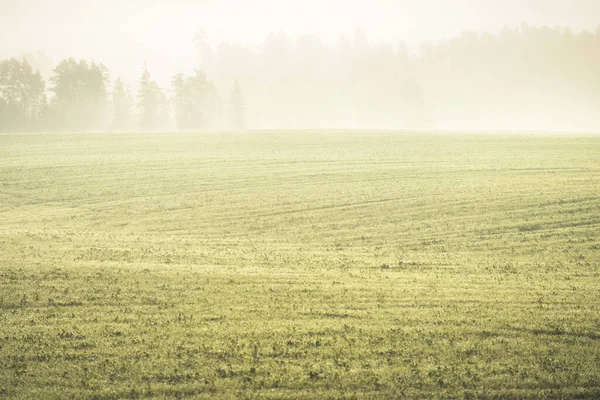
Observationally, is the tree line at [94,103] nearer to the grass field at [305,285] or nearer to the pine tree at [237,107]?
the pine tree at [237,107]

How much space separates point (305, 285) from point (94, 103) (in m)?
81.1

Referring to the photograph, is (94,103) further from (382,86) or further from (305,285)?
(305,285)

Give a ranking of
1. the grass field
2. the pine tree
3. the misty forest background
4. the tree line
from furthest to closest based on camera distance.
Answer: the misty forest background
the pine tree
the tree line
the grass field

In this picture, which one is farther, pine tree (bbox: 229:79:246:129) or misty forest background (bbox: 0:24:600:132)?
misty forest background (bbox: 0:24:600:132)

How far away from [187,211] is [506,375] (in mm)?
19172

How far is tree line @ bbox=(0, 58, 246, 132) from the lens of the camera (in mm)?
76625

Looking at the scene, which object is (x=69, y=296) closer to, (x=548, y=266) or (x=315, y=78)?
(x=548, y=266)

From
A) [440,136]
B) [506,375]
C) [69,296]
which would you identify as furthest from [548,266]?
[440,136]

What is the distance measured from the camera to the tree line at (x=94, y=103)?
251 feet

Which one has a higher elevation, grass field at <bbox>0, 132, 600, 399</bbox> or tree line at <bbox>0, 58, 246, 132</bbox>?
tree line at <bbox>0, 58, 246, 132</bbox>

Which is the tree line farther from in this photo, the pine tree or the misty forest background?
the misty forest background

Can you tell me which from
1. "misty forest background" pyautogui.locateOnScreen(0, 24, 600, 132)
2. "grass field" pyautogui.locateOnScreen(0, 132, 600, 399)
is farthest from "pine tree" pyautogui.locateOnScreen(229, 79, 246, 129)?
"grass field" pyautogui.locateOnScreen(0, 132, 600, 399)

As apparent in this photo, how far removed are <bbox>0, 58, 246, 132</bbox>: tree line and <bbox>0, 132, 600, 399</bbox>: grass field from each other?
48.9 m

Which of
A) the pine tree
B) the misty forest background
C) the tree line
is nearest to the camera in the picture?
the tree line
